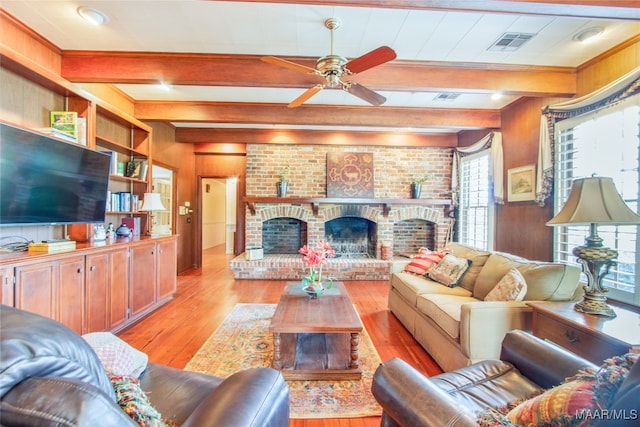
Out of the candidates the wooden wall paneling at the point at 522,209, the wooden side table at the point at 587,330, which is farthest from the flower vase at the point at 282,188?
the wooden side table at the point at 587,330

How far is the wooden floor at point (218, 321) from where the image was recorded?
235 cm

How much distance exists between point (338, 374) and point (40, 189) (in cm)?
265

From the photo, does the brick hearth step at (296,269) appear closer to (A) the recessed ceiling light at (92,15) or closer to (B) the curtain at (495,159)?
A: (B) the curtain at (495,159)

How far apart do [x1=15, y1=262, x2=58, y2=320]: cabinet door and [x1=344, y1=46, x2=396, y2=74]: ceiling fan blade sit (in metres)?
2.67

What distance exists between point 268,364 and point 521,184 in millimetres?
3609

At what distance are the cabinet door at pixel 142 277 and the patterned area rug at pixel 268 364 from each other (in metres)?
0.94

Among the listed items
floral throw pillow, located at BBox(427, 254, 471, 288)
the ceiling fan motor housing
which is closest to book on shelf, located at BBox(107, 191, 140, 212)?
the ceiling fan motor housing

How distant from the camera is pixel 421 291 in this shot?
2.68 meters

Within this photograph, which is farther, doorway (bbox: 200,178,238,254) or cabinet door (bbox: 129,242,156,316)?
doorway (bbox: 200,178,238,254)

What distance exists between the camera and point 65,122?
2619 millimetres

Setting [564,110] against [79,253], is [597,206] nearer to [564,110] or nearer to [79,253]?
[564,110]

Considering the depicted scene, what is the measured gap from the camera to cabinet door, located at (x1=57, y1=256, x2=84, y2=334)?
2166mm

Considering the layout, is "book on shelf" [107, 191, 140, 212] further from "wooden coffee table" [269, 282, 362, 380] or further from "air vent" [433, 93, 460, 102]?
"air vent" [433, 93, 460, 102]

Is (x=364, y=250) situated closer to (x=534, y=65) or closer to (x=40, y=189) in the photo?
(x=534, y=65)
